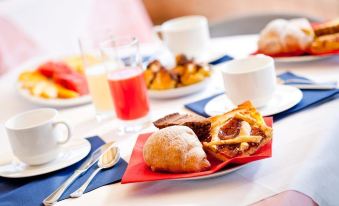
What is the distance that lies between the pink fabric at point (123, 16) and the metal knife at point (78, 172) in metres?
2.20

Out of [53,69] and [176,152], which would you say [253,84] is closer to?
[176,152]

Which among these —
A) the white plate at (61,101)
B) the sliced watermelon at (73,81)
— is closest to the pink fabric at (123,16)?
the sliced watermelon at (73,81)

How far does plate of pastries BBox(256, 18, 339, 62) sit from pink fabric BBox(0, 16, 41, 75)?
5.35 ft

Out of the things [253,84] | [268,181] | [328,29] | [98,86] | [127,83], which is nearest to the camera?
[268,181]

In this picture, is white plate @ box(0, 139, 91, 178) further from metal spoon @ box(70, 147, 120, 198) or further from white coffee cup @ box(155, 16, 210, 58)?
white coffee cup @ box(155, 16, 210, 58)

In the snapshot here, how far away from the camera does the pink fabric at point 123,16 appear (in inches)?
128

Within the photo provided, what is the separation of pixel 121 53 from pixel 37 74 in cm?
45

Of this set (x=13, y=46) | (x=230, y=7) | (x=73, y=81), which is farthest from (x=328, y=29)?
(x=230, y=7)

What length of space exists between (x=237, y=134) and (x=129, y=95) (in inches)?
14.9

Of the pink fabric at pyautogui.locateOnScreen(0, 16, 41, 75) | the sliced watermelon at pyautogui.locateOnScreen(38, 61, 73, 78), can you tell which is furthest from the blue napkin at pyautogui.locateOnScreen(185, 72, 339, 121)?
the pink fabric at pyautogui.locateOnScreen(0, 16, 41, 75)

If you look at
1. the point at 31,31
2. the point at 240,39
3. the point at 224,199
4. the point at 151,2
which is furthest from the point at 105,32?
the point at 151,2

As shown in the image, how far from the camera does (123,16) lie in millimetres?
3311

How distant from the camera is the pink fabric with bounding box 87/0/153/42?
128 inches

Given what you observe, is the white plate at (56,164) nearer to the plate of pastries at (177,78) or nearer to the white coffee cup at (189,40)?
the plate of pastries at (177,78)
